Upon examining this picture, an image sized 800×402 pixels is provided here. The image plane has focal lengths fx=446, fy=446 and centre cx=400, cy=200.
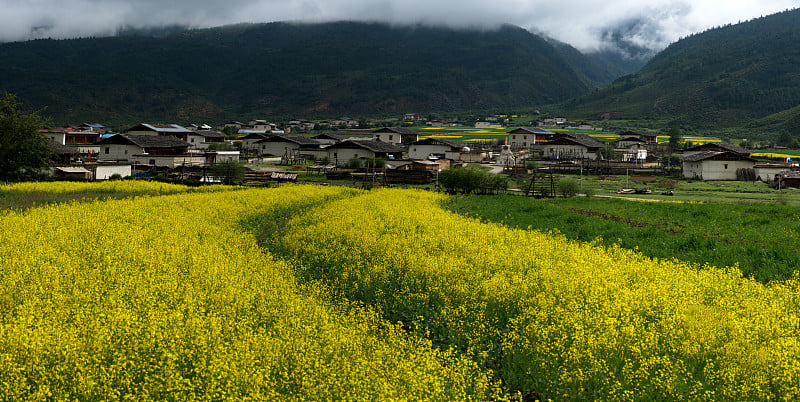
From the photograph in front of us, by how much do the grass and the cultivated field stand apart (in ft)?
4.87

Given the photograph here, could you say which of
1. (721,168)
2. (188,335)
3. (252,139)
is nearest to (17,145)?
(188,335)

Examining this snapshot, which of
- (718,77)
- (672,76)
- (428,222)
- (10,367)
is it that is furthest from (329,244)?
(672,76)

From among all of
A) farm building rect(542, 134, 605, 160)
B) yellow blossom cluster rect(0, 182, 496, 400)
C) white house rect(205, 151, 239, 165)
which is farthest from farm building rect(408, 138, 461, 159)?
yellow blossom cluster rect(0, 182, 496, 400)

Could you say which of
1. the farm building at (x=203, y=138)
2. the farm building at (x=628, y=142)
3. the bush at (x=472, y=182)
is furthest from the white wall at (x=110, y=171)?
the farm building at (x=628, y=142)

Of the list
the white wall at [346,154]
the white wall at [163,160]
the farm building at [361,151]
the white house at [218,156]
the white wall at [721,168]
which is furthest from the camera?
the white wall at [346,154]

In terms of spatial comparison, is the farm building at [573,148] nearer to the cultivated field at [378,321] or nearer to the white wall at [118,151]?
the white wall at [118,151]

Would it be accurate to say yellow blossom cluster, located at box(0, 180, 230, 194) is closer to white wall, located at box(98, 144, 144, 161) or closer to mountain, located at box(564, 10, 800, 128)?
white wall, located at box(98, 144, 144, 161)

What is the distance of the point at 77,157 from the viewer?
60.2 metres

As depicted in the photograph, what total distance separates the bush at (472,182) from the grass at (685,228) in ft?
26.2

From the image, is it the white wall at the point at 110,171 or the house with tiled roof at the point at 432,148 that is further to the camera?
the house with tiled roof at the point at 432,148

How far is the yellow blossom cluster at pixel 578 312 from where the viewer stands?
6.73 meters

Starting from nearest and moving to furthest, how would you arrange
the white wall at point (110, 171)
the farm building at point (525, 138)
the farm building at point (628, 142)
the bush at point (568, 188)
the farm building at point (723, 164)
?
the bush at point (568, 188)
the white wall at point (110, 171)
the farm building at point (723, 164)
the farm building at point (628, 142)
the farm building at point (525, 138)

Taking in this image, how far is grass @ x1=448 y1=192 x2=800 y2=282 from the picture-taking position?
13992mm

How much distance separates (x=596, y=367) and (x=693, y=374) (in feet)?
5.68
